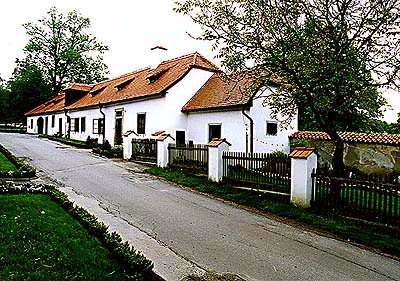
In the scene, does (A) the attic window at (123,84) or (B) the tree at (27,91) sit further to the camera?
(B) the tree at (27,91)

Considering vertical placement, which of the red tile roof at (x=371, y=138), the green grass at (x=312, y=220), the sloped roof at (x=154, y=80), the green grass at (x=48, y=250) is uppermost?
the sloped roof at (x=154, y=80)

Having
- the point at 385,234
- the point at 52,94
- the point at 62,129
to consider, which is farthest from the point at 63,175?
the point at 52,94

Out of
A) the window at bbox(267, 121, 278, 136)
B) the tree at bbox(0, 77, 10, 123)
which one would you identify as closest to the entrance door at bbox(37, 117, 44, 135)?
the tree at bbox(0, 77, 10, 123)

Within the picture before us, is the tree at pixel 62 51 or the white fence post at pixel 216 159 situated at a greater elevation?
the tree at pixel 62 51

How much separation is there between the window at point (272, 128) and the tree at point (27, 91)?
4058cm

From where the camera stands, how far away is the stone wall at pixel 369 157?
51.6 feet

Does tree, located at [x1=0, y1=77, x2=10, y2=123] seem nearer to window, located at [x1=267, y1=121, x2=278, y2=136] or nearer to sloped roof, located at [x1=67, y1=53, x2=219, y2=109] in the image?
sloped roof, located at [x1=67, y1=53, x2=219, y2=109]

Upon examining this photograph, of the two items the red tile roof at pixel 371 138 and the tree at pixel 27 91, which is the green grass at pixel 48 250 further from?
the tree at pixel 27 91

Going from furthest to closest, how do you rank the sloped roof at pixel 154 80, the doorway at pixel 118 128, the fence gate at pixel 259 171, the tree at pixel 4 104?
the tree at pixel 4 104, the doorway at pixel 118 128, the sloped roof at pixel 154 80, the fence gate at pixel 259 171

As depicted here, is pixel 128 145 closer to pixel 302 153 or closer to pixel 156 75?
pixel 156 75

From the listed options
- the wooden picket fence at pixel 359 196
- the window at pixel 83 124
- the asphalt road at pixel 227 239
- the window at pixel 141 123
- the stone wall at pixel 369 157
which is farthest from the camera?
the window at pixel 83 124

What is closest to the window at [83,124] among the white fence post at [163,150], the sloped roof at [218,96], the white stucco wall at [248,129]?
the sloped roof at [218,96]

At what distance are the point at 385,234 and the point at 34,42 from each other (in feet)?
170

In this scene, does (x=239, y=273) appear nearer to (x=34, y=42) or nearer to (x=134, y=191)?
(x=134, y=191)
